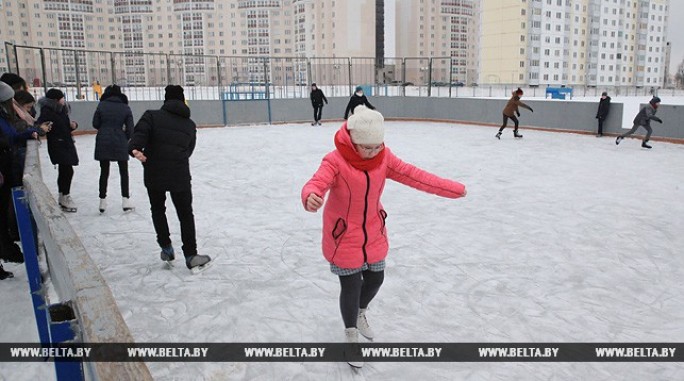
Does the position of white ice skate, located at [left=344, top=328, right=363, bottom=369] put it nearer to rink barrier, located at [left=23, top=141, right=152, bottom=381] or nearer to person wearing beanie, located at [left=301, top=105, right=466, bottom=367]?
person wearing beanie, located at [left=301, top=105, right=466, bottom=367]

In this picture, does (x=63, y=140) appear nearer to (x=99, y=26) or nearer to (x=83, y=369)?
(x=83, y=369)

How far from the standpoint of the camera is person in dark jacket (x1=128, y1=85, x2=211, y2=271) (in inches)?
164

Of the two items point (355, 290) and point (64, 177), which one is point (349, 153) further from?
point (64, 177)

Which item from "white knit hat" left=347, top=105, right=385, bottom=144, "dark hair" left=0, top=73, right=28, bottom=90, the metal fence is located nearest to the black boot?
"dark hair" left=0, top=73, right=28, bottom=90

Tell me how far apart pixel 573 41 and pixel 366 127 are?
3006 inches

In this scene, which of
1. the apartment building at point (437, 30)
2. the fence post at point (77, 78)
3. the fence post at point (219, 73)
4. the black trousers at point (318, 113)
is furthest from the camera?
the apartment building at point (437, 30)

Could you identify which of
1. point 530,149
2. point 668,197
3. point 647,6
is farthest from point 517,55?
point 668,197

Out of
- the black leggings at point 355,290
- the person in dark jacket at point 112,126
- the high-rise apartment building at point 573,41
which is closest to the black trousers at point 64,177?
the person in dark jacket at point 112,126

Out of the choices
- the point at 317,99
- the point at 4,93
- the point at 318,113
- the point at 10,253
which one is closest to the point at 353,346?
the point at 10,253

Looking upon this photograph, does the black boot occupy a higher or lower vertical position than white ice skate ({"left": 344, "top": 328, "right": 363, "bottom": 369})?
higher

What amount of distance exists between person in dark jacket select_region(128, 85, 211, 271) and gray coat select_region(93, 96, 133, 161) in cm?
204

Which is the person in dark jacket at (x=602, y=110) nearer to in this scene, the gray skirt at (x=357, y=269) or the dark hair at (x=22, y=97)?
the gray skirt at (x=357, y=269)

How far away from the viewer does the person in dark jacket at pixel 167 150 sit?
13.7ft

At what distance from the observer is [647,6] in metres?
76.2
